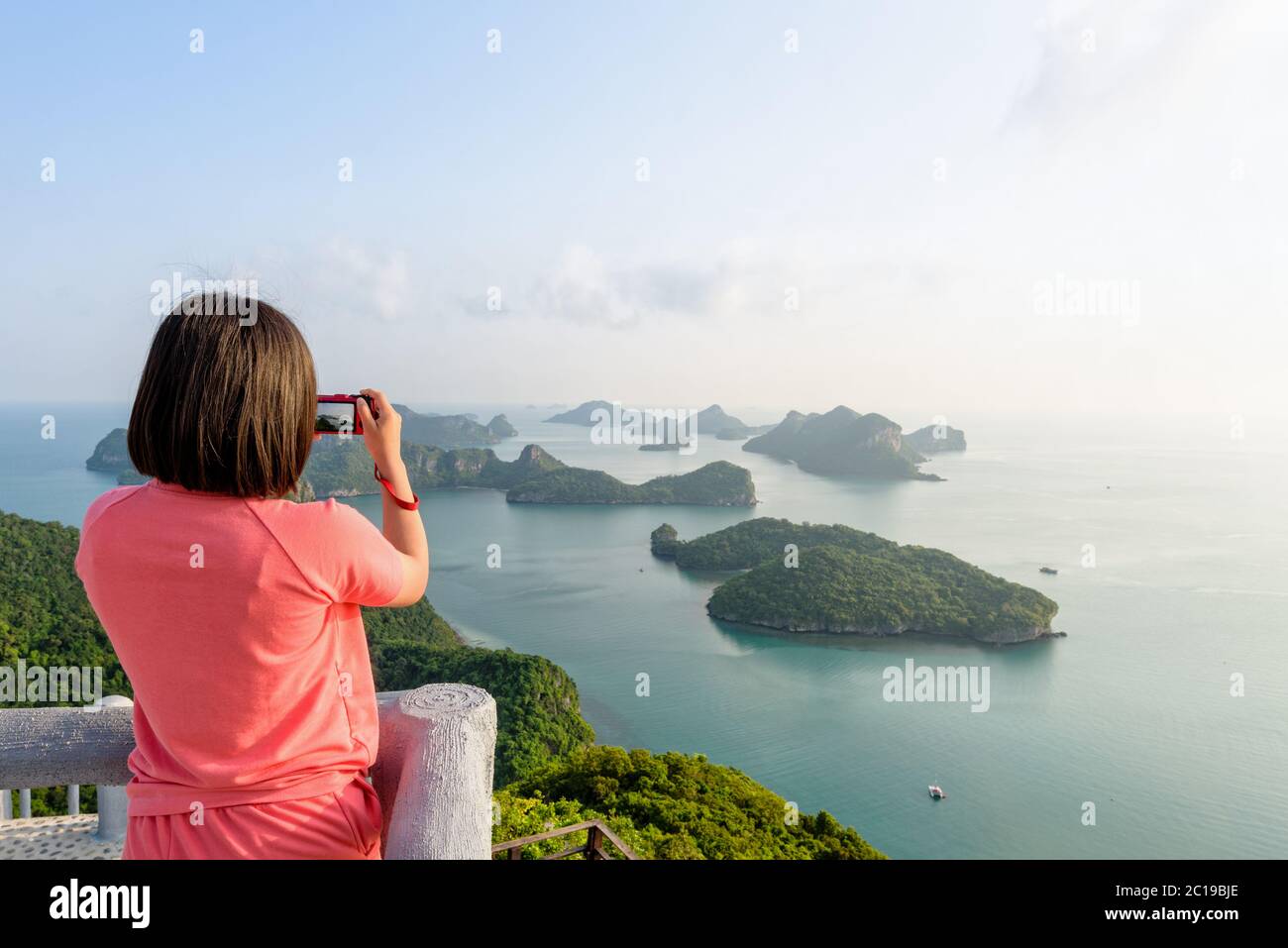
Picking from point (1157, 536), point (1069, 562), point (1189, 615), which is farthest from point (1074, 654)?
point (1157, 536)

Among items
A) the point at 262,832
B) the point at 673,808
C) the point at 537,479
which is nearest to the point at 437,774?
the point at 262,832

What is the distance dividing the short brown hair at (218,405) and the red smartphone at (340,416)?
4.0 inches

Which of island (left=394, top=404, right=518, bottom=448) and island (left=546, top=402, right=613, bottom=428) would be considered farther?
island (left=546, top=402, right=613, bottom=428)

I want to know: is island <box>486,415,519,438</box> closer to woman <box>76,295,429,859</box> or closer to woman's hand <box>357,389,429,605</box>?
woman's hand <box>357,389,429,605</box>

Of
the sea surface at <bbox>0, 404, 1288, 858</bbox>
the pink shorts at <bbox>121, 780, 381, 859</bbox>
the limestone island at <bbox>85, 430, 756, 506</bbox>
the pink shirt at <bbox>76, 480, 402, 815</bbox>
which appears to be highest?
the pink shirt at <bbox>76, 480, 402, 815</bbox>

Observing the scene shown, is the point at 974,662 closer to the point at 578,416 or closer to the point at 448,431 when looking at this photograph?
the point at 448,431

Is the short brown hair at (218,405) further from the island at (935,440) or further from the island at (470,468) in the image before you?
the island at (935,440)

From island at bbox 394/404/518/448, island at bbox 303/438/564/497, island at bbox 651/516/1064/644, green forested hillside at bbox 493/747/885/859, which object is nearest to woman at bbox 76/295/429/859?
green forested hillside at bbox 493/747/885/859

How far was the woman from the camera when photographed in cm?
66

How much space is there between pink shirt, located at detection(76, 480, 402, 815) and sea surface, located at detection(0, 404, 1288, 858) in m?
10.8

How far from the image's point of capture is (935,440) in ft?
228

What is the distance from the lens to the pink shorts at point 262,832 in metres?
0.70

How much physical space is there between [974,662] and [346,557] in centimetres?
2699

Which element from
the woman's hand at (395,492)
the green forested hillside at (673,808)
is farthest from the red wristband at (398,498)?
the green forested hillside at (673,808)
